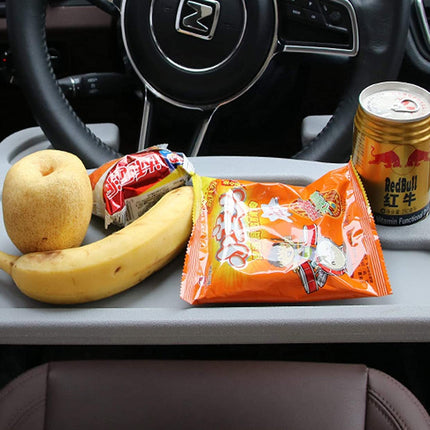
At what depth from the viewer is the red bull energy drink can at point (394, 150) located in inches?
31.8

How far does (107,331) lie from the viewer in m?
0.79


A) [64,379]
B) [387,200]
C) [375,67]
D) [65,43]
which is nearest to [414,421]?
[387,200]

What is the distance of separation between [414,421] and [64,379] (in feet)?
1.27

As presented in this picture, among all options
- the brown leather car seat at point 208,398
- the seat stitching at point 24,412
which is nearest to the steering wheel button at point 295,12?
the brown leather car seat at point 208,398

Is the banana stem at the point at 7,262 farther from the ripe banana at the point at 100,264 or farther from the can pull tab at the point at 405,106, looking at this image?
the can pull tab at the point at 405,106

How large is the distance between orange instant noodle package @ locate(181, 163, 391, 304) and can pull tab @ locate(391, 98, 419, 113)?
4.0 inches

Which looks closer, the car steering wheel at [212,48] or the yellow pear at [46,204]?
the yellow pear at [46,204]

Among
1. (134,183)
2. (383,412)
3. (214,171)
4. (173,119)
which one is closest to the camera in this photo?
(383,412)

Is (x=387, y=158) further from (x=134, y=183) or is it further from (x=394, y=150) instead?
(x=134, y=183)

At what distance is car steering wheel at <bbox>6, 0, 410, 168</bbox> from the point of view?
1.08 m

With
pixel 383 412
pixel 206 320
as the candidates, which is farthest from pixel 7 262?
pixel 383 412

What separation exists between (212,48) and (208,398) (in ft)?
1.92

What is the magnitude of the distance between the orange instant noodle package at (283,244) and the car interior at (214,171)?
0.02 meters

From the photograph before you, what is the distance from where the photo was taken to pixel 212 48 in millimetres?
1128
